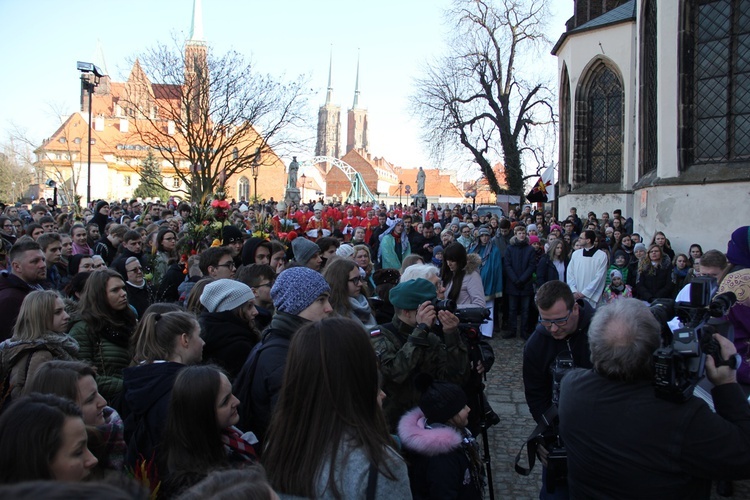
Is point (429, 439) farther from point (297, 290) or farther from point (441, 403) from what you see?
point (297, 290)

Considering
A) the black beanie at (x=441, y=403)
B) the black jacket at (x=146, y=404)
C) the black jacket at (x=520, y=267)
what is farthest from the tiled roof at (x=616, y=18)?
the black jacket at (x=146, y=404)

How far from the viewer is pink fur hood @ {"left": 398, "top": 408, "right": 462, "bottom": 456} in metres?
2.79

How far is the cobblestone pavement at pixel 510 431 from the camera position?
206 inches

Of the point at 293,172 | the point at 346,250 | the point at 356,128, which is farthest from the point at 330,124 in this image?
the point at 346,250

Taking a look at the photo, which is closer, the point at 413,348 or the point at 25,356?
the point at 413,348

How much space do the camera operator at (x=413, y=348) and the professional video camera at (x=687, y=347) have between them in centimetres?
112

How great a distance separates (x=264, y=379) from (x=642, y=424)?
1.76 metres

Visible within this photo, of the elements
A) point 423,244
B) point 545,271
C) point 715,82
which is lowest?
point 545,271

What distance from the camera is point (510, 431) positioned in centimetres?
654

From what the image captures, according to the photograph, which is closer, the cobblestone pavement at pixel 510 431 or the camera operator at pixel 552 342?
the camera operator at pixel 552 342

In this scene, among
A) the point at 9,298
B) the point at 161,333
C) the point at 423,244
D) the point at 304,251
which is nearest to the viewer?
the point at 161,333

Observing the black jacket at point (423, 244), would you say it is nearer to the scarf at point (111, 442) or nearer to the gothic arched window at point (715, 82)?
the gothic arched window at point (715, 82)

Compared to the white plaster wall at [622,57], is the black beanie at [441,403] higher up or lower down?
lower down

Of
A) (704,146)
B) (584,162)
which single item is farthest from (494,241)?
(584,162)
